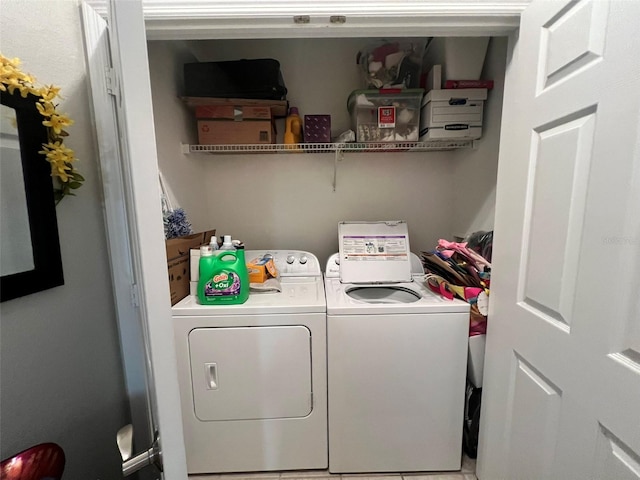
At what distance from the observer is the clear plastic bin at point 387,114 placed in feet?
6.02

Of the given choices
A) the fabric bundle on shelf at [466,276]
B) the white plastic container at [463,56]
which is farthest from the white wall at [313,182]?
the fabric bundle on shelf at [466,276]

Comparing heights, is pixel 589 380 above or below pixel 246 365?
above

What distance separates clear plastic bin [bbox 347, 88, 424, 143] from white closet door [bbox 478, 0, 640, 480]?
2.35ft

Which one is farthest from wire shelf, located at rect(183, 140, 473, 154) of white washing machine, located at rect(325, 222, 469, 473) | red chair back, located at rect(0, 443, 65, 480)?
red chair back, located at rect(0, 443, 65, 480)

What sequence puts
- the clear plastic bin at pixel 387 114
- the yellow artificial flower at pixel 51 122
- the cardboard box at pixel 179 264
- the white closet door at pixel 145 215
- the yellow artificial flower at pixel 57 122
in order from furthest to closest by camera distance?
the clear plastic bin at pixel 387 114 → the cardboard box at pixel 179 264 → the yellow artificial flower at pixel 57 122 → the yellow artificial flower at pixel 51 122 → the white closet door at pixel 145 215

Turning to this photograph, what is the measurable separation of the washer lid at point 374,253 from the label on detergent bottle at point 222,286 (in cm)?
73

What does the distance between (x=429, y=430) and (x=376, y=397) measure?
14.2 inches

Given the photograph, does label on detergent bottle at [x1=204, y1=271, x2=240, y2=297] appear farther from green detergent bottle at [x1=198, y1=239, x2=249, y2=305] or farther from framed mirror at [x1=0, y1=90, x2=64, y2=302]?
framed mirror at [x1=0, y1=90, x2=64, y2=302]

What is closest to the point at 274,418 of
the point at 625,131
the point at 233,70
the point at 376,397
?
the point at 376,397

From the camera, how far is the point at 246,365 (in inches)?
56.1

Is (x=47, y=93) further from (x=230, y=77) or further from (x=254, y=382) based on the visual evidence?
(x=254, y=382)

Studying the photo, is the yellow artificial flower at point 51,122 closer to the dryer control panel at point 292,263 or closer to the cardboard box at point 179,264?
the cardboard box at point 179,264

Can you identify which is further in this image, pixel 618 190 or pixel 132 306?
pixel 132 306

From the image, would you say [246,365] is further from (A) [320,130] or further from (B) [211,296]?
(A) [320,130]
